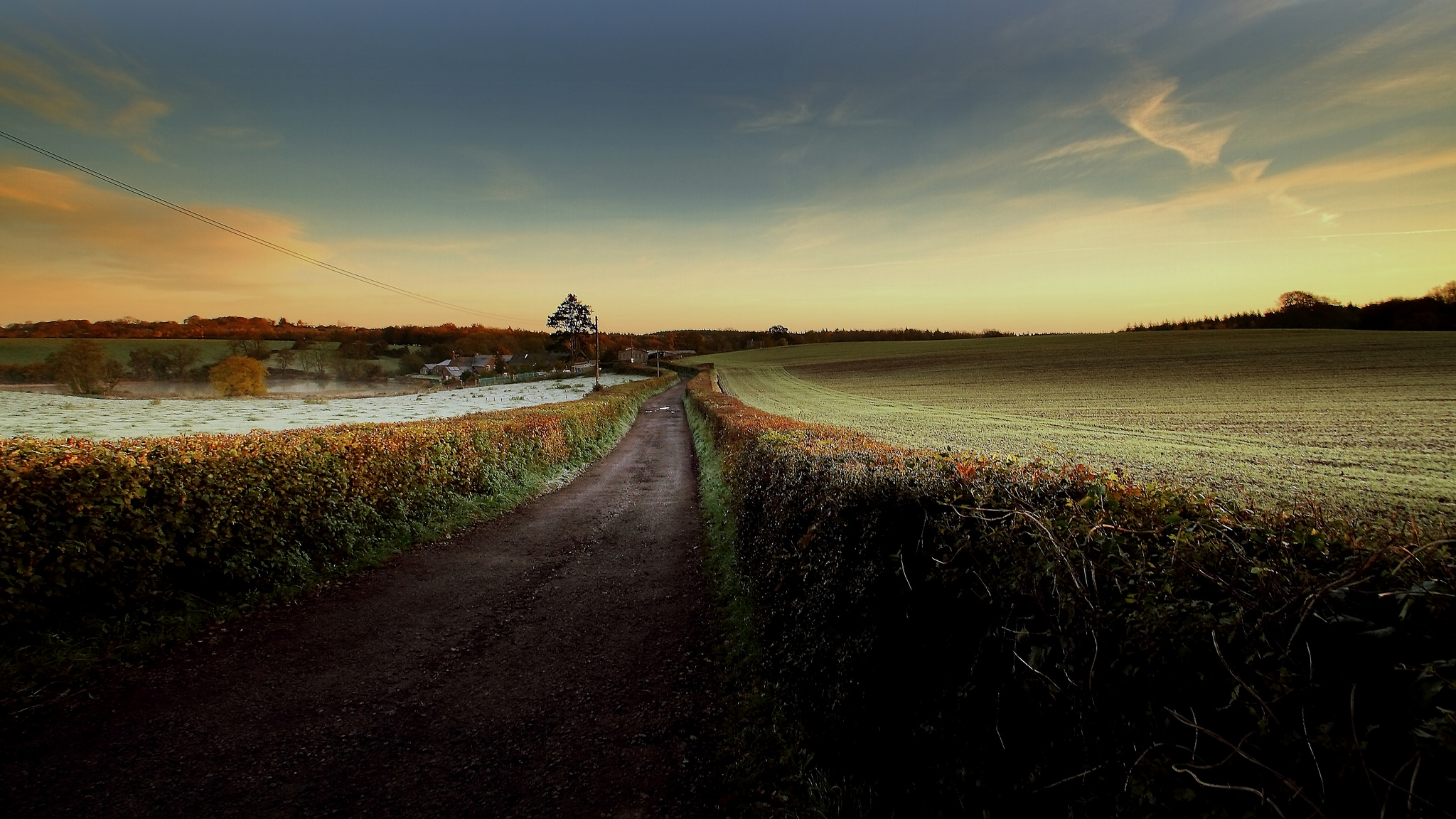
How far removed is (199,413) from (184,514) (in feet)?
87.8

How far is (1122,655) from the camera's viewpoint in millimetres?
2041

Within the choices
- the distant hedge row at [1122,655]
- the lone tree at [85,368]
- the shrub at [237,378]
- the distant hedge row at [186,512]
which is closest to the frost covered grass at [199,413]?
the distant hedge row at [186,512]

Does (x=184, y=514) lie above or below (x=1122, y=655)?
below

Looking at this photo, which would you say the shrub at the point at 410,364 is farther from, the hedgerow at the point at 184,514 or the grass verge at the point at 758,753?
the grass verge at the point at 758,753

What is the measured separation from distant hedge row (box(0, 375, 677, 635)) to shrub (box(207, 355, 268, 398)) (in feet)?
149

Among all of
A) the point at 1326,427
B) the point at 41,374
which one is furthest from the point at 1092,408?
the point at 41,374

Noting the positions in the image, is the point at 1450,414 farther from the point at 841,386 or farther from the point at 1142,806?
the point at 841,386

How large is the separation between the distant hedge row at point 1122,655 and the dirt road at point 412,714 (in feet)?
4.52

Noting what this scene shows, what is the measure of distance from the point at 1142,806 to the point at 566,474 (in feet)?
45.7

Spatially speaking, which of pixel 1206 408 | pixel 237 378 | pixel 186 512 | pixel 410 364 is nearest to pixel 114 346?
pixel 237 378

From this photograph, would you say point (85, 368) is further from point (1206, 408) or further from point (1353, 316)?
point (1353, 316)

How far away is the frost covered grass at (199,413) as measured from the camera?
720 inches

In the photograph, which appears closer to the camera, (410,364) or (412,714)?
(412,714)

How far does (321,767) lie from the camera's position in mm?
3688
